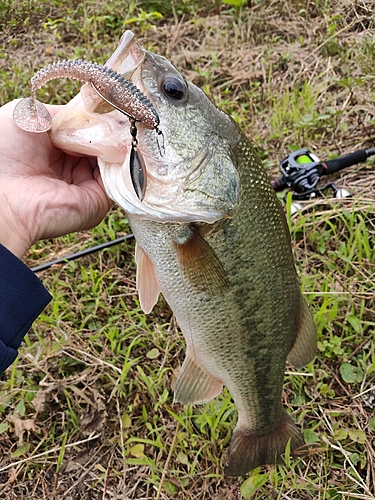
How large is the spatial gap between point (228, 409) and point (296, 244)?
3.65 feet

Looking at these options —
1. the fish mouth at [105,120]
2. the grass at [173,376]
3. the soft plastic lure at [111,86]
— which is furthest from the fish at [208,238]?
the grass at [173,376]

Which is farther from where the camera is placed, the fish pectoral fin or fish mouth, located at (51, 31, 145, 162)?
the fish pectoral fin

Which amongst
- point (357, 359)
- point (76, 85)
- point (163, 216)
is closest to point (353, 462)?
point (357, 359)

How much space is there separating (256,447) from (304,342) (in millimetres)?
488

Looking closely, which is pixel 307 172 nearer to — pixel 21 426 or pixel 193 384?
pixel 193 384

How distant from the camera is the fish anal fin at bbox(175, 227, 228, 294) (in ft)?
5.08

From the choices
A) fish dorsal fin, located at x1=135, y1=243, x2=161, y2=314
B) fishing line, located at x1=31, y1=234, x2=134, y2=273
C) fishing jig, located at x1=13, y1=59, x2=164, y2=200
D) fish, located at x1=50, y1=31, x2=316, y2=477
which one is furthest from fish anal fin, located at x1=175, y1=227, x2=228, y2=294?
fishing line, located at x1=31, y1=234, x2=134, y2=273

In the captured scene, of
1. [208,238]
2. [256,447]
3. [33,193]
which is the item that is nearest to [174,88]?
[208,238]

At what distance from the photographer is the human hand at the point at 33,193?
1.64 m

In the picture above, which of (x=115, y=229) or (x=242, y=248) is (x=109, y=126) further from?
(x=115, y=229)

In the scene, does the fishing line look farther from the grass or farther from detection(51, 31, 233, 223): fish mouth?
detection(51, 31, 233, 223): fish mouth

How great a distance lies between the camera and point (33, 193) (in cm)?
166

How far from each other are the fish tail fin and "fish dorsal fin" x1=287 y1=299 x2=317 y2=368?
266 millimetres

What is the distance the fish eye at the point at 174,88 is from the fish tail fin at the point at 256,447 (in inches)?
53.6
